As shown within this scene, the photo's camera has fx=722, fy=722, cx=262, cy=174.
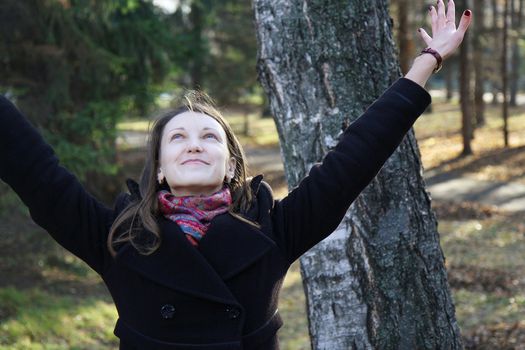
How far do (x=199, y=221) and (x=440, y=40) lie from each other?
101 cm

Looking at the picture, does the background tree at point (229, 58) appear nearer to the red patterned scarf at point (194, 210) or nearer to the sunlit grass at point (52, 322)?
the sunlit grass at point (52, 322)

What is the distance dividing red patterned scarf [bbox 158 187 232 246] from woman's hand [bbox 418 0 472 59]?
0.88 metres

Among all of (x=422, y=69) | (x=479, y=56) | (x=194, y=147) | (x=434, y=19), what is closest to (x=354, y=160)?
(x=422, y=69)

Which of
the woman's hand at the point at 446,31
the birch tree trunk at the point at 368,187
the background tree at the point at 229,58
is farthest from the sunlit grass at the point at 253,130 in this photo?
the woman's hand at the point at 446,31

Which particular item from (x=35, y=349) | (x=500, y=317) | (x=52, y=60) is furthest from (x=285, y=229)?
(x=52, y=60)

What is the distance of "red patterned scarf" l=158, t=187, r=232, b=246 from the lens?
2303mm

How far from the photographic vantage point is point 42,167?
2225 millimetres

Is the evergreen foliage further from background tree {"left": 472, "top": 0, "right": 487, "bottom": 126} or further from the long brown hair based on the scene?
background tree {"left": 472, "top": 0, "right": 487, "bottom": 126}

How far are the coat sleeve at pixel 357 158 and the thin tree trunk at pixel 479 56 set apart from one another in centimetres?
2452

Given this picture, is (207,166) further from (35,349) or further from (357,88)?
(35,349)

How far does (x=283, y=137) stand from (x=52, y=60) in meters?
8.17

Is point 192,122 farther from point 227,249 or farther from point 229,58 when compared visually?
point 229,58

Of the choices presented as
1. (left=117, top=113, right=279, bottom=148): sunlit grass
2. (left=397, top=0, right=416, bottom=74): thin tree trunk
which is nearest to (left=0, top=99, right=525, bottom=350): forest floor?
(left=397, top=0, right=416, bottom=74): thin tree trunk

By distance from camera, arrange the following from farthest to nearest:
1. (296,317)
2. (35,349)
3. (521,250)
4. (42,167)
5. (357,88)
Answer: (521,250) → (296,317) → (35,349) → (357,88) → (42,167)
